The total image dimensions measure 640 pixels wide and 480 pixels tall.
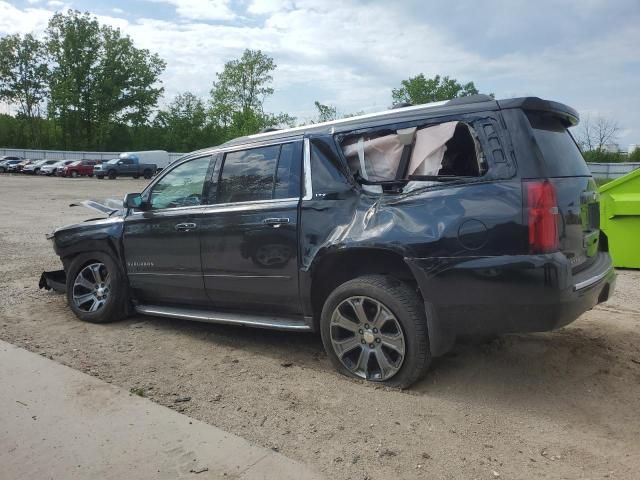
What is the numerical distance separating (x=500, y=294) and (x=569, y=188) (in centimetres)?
82

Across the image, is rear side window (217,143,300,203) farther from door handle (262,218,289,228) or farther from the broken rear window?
the broken rear window

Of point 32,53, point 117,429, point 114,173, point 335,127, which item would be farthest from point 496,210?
point 32,53

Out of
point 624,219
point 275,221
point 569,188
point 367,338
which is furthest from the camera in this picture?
point 624,219

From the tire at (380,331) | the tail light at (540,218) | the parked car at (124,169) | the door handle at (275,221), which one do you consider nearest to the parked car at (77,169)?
the parked car at (124,169)

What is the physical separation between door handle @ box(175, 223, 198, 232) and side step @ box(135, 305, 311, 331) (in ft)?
2.40

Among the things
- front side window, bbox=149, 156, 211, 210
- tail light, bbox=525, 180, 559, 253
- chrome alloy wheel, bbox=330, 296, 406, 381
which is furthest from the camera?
front side window, bbox=149, 156, 211, 210

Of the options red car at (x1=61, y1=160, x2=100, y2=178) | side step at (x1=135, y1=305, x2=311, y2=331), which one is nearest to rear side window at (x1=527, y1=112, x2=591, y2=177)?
side step at (x1=135, y1=305, x2=311, y2=331)

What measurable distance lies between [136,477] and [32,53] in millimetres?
79092

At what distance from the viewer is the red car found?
4503cm

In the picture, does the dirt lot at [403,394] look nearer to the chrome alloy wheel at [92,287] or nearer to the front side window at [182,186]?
the chrome alloy wheel at [92,287]

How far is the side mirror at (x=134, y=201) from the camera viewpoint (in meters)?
5.23

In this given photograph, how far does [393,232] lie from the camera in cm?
357

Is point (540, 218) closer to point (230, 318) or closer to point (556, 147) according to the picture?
point (556, 147)

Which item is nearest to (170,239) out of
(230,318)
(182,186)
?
(182,186)
